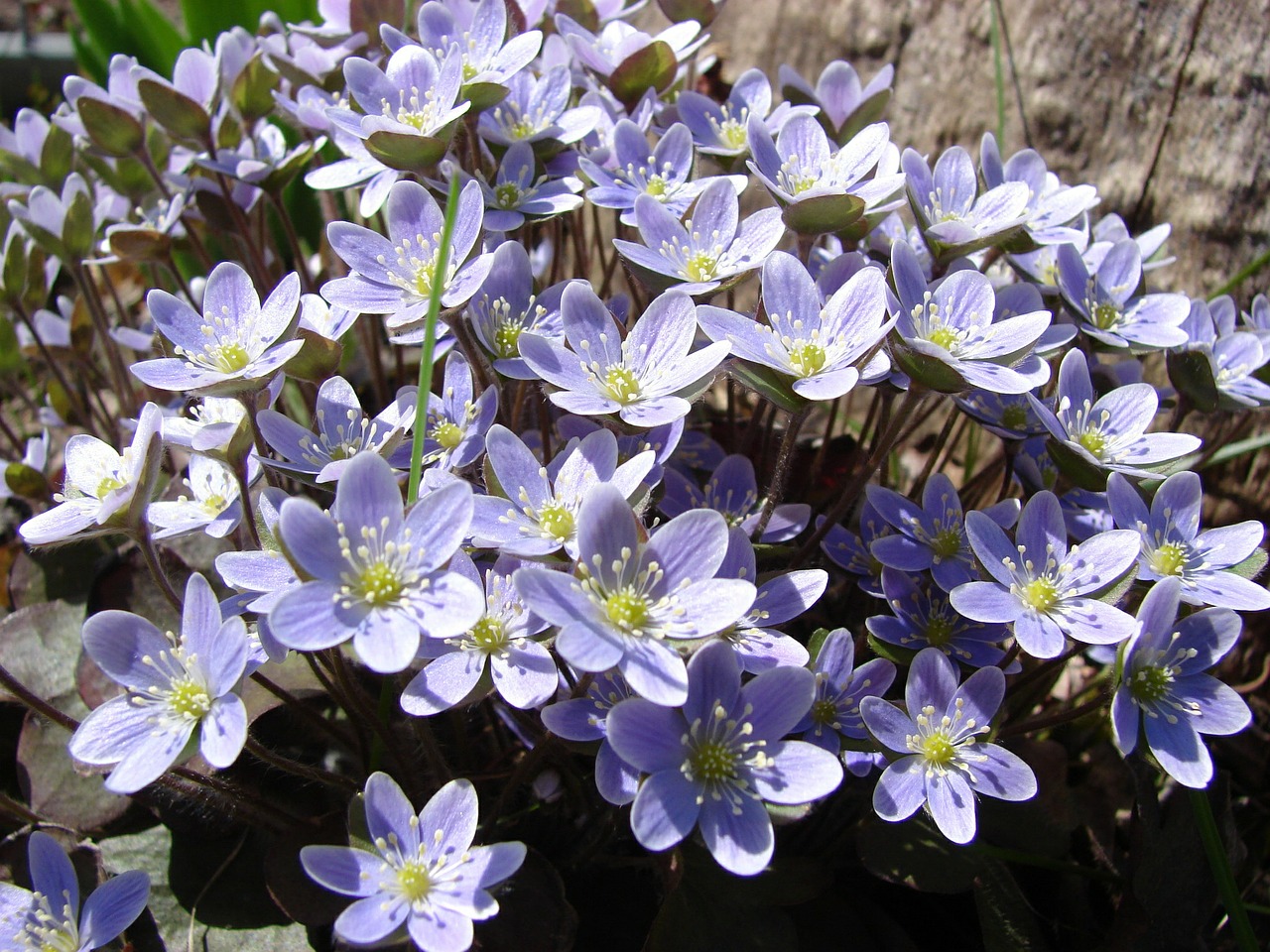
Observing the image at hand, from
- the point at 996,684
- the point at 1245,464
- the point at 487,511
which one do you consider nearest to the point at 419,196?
the point at 487,511

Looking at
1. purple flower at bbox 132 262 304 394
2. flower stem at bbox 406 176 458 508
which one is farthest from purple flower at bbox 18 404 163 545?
flower stem at bbox 406 176 458 508

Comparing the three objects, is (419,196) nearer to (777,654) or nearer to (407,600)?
(407,600)

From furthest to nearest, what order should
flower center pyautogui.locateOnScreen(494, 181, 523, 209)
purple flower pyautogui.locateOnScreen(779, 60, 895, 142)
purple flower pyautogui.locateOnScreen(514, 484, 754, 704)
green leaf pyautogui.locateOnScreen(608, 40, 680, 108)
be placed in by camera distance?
purple flower pyautogui.locateOnScreen(779, 60, 895, 142), green leaf pyautogui.locateOnScreen(608, 40, 680, 108), flower center pyautogui.locateOnScreen(494, 181, 523, 209), purple flower pyautogui.locateOnScreen(514, 484, 754, 704)

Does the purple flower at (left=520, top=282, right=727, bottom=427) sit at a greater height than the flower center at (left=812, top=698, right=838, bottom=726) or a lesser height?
greater

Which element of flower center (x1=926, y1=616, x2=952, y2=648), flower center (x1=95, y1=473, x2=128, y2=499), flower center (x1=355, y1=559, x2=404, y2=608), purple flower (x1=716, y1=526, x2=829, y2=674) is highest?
flower center (x1=355, y1=559, x2=404, y2=608)

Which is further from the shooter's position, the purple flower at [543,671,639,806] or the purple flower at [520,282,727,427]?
the purple flower at [520,282,727,427]

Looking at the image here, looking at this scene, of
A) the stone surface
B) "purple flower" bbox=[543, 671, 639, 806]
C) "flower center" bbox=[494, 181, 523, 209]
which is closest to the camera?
"purple flower" bbox=[543, 671, 639, 806]

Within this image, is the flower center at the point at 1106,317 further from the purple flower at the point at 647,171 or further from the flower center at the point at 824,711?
the flower center at the point at 824,711

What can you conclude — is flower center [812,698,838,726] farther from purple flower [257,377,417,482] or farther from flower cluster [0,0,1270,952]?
purple flower [257,377,417,482]
